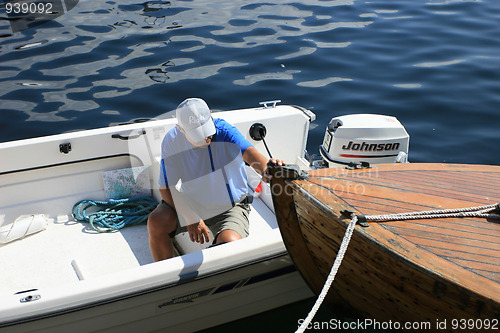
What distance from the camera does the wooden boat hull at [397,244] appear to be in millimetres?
2383

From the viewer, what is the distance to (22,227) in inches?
143

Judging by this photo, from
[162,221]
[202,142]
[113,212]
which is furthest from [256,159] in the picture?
[113,212]

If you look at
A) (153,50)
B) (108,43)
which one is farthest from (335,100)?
(108,43)

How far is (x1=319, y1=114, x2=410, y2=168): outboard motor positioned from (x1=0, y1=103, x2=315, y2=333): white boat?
0.28 meters

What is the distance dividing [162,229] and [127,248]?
0.62 metres

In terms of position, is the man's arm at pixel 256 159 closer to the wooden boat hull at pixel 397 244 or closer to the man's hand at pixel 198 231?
the wooden boat hull at pixel 397 244

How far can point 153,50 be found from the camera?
26.1 ft

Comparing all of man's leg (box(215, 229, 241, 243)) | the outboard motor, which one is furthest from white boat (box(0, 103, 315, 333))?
the outboard motor

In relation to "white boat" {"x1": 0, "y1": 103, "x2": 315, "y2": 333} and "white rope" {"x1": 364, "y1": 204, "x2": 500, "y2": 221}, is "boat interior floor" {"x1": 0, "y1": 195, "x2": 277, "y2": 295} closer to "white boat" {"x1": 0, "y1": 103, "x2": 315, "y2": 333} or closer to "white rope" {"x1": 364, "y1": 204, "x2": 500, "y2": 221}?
"white boat" {"x1": 0, "y1": 103, "x2": 315, "y2": 333}

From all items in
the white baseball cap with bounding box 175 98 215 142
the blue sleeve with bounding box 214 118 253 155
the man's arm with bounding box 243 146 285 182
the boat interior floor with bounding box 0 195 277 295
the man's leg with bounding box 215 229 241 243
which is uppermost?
the white baseball cap with bounding box 175 98 215 142

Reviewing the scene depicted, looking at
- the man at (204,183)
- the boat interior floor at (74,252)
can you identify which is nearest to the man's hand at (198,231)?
the man at (204,183)

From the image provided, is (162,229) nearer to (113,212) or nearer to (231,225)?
(231,225)

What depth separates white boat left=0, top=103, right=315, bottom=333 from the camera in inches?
108

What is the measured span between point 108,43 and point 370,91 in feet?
14.4
